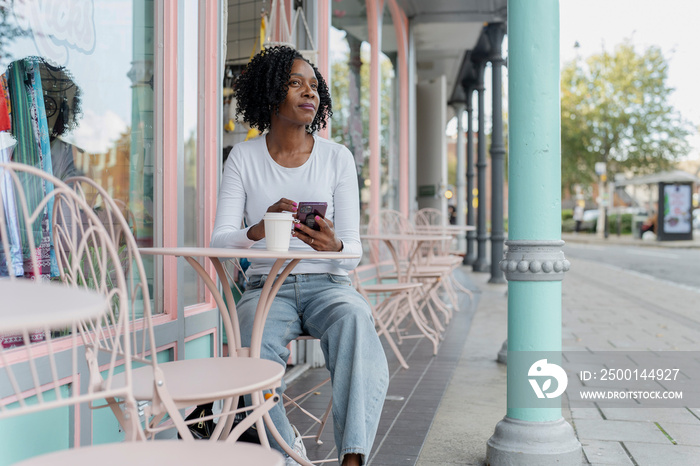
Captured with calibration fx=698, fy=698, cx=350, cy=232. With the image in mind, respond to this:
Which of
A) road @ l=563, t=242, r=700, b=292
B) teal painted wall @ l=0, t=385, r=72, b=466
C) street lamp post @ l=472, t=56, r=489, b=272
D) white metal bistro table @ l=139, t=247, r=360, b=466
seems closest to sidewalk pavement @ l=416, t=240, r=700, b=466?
white metal bistro table @ l=139, t=247, r=360, b=466

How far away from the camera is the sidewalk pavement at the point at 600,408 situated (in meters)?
2.79

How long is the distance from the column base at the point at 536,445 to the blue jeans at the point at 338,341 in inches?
22.3

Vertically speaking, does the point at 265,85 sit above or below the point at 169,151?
above

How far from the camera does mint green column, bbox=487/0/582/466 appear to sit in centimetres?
253

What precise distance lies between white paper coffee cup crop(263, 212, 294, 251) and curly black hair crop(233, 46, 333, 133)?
72 cm

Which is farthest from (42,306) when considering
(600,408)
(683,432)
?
(600,408)

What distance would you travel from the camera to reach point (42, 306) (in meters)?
0.99

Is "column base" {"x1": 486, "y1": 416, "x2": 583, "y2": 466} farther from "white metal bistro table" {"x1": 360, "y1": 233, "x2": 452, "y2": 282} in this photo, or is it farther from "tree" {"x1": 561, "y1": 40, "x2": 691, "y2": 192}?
"tree" {"x1": 561, "y1": 40, "x2": 691, "y2": 192}

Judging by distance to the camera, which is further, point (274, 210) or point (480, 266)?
point (480, 266)

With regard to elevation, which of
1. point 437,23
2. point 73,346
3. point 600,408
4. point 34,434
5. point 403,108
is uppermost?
point 437,23

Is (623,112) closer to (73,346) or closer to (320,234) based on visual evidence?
(320,234)

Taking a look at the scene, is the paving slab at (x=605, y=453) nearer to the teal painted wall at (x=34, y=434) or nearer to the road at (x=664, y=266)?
the teal painted wall at (x=34, y=434)

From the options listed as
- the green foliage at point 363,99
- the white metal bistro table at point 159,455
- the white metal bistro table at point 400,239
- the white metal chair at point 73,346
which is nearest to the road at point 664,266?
the green foliage at point 363,99

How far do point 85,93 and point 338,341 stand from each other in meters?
1.25
